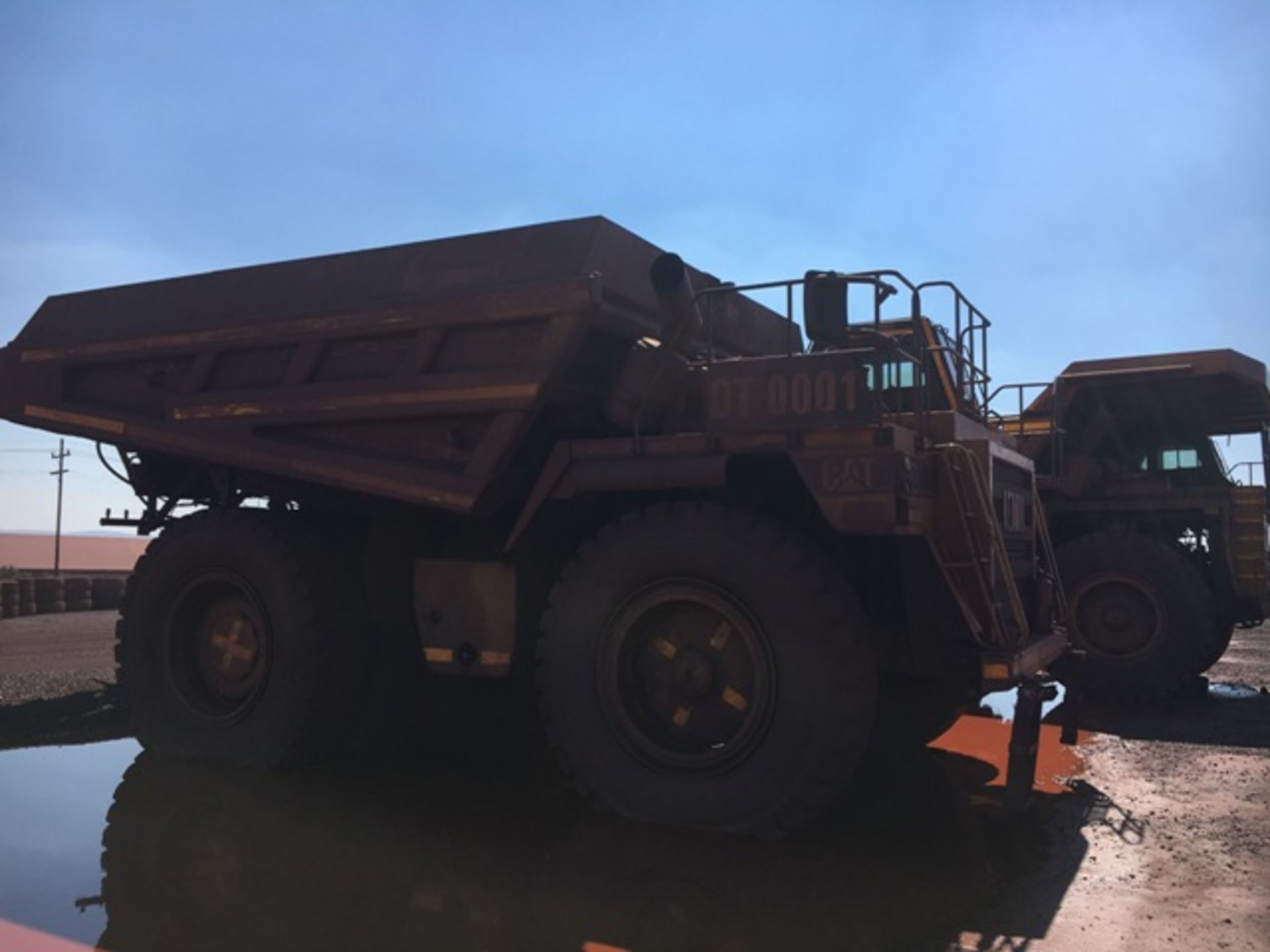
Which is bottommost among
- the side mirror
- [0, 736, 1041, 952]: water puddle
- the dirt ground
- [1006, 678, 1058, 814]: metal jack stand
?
the dirt ground

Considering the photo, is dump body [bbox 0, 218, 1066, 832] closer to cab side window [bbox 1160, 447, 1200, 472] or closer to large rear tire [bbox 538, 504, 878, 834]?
large rear tire [bbox 538, 504, 878, 834]

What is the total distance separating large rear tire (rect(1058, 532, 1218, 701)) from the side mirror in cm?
520

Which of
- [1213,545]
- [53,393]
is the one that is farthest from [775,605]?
[1213,545]

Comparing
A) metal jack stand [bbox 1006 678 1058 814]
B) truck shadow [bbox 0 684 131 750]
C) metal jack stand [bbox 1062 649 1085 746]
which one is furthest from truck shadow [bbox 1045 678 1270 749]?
truck shadow [bbox 0 684 131 750]

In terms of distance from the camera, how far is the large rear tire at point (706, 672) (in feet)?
15.3

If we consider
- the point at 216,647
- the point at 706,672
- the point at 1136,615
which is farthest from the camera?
the point at 1136,615

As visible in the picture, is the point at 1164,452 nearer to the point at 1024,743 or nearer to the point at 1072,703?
the point at 1072,703

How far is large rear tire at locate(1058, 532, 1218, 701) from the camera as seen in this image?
956cm

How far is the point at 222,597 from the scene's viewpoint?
268 inches

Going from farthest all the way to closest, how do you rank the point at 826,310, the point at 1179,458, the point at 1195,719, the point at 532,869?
1. the point at 1179,458
2. the point at 1195,719
3. the point at 826,310
4. the point at 532,869

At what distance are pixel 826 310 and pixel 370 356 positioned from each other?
2.67 meters

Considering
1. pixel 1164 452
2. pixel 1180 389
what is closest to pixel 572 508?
pixel 1180 389

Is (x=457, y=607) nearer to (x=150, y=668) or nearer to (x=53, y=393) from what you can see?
(x=150, y=668)

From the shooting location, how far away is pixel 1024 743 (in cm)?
493
